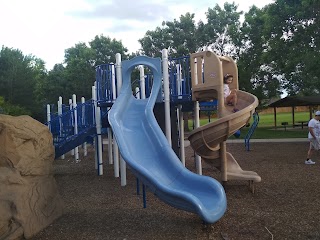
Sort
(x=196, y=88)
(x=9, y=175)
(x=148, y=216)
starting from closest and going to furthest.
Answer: (x=9, y=175) → (x=148, y=216) → (x=196, y=88)

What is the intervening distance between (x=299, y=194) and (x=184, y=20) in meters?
28.4

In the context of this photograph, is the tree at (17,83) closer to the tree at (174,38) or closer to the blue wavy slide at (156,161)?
the tree at (174,38)

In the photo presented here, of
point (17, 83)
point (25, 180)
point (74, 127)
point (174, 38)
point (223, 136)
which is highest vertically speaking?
point (174, 38)

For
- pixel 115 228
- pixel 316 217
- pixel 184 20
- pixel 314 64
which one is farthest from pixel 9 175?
pixel 184 20

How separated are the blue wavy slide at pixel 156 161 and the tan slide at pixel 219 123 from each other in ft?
2.98

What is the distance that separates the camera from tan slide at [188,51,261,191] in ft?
24.1

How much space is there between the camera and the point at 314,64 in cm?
1619

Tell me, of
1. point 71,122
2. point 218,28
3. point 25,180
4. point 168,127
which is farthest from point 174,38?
point 25,180

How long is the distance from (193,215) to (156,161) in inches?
49.0

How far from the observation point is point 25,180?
6.08m

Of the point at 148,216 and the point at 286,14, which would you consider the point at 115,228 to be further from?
the point at 286,14

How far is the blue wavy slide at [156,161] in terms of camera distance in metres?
5.58

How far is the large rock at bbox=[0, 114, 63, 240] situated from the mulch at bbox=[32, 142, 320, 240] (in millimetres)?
291

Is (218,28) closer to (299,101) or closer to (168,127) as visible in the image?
(299,101)
